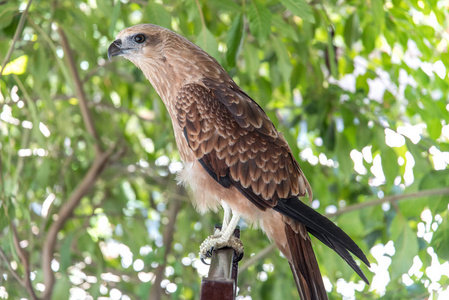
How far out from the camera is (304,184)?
1.85 m

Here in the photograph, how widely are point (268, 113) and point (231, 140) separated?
439 mm

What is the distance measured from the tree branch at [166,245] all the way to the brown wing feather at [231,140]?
120 cm

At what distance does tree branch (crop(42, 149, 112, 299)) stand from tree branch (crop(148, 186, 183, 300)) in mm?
560

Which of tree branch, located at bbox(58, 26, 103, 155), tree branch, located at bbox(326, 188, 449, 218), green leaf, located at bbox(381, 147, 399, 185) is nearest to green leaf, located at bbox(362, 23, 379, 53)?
green leaf, located at bbox(381, 147, 399, 185)

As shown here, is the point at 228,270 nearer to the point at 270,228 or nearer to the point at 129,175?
the point at 270,228

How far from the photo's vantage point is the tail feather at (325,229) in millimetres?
1438

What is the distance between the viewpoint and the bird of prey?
5.73 ft

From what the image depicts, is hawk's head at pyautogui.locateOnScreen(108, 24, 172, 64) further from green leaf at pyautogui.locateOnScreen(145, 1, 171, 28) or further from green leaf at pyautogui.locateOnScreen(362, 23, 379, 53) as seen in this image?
green leaf at pyautogui.locateOnScreen(362, 23, 379, 53)

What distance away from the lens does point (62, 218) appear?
2.94 metres

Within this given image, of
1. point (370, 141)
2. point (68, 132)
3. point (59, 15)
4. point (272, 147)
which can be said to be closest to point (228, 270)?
point (272, 147)

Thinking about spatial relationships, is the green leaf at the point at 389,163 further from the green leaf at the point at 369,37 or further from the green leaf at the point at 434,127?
the green leaf at the point at 369,37

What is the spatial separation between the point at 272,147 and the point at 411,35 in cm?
94

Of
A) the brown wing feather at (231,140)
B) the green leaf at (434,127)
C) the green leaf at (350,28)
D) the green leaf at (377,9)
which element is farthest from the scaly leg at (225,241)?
the green leaf at (350,28)

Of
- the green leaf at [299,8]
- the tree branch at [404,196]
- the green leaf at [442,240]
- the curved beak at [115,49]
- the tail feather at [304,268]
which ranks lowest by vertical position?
the tail feather at [304,268]
